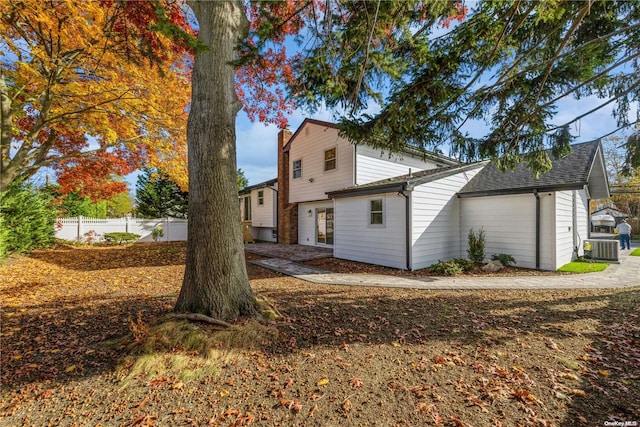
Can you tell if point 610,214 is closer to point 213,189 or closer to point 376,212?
point 376,212

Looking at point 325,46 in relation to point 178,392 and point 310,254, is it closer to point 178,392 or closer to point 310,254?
point 178,392

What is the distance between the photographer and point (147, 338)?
131 inches

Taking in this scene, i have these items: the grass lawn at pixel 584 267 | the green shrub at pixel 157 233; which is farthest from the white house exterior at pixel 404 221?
the green shrub at pixel 157 233

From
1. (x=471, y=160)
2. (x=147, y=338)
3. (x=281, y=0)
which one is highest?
(x=281, y=0)

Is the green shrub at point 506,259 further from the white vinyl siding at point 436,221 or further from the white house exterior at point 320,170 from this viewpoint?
the white house exterior at point 320,170

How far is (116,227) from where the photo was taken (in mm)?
17531

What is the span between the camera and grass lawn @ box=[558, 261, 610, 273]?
8680mm

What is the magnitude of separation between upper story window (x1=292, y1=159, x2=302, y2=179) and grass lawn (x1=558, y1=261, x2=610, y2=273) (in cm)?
1200

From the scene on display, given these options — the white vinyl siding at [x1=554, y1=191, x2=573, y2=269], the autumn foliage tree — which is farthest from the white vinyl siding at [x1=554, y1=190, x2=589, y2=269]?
the autumn foliage tree

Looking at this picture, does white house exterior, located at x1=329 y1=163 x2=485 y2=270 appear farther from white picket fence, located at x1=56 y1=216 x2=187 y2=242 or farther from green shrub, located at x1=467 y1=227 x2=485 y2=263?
white picket fence, located at x1=56 y1=216 x2=187 y2=242

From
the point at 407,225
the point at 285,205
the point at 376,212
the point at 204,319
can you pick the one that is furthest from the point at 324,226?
the point at 204,319

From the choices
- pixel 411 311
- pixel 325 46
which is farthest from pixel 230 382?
pixel 325 46

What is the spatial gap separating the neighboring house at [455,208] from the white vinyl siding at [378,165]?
0.05m

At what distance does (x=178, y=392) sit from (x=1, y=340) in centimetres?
313
